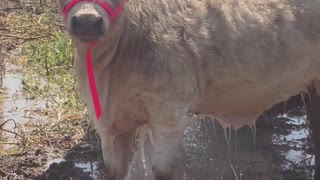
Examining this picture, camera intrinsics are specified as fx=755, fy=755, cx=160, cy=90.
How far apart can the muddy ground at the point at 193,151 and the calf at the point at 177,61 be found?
61 cm

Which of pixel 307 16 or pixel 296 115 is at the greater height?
pixel 307 16

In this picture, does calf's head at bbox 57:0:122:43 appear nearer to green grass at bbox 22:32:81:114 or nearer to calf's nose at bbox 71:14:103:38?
calf's nose at bbox 71:14:103:38

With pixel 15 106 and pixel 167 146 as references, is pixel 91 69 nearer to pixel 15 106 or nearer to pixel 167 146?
pixel 167 146

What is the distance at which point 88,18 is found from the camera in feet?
11.3

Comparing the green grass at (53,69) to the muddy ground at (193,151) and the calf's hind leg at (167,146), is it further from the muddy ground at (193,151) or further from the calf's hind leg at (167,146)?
the calf's hind leg at (167,146)

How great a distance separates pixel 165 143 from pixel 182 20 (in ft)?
2.15

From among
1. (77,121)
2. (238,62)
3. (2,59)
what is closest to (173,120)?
(238,62)

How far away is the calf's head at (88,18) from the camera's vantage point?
3.45m

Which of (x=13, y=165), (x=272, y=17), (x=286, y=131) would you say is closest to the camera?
(x=272, y=17)

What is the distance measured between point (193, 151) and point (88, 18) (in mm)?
2264

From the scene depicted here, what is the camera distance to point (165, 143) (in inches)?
156

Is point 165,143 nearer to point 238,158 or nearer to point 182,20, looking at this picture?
point 182,20

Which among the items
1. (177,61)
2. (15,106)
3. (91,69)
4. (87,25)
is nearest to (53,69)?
(15,106)

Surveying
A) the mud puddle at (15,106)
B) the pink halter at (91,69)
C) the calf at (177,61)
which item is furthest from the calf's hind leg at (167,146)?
the mud puddle at (15,106)
